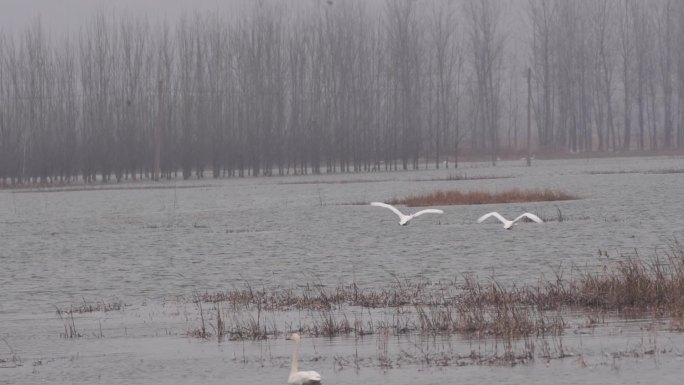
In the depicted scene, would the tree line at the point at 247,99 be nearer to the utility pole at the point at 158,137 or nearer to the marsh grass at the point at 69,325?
the utility pole at the point at 158,137

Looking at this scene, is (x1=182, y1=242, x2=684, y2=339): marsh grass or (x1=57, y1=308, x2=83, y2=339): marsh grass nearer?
(x1=182, y1=242, x2=684, y2=339): marsh grass

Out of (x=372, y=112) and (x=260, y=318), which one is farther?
(x=372, y=112)

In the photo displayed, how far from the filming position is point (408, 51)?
8650 cm

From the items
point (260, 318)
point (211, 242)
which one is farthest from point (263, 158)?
point (260, 318)

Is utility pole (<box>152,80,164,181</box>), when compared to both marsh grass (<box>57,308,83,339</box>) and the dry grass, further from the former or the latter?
marsh grass (<box>57,308,83,339</box>)

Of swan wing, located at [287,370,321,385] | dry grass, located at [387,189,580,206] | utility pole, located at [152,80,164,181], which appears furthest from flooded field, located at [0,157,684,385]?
utility pole, located at [152,80,164,181]

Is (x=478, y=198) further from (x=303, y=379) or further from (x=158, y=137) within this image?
(x=158, y=137)

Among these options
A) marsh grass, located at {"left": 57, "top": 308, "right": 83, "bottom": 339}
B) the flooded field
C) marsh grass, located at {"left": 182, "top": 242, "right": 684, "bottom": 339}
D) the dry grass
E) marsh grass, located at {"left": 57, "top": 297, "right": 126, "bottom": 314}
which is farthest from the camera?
the dry grass

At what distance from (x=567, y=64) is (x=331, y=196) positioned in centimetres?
5808

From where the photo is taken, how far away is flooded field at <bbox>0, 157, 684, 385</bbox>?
11.8 meters

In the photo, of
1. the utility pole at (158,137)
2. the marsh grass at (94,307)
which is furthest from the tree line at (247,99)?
the marsh grass at (94,307)

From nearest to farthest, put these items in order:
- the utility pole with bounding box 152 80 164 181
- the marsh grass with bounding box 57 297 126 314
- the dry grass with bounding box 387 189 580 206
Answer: the marsh grass with bounding box 57 297 126 314 < the dry grass with bounding box 387 189 580 206 < the utility pole with bounding box 152 80 164 181

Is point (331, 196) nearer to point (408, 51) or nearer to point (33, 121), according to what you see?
point (33, 121)

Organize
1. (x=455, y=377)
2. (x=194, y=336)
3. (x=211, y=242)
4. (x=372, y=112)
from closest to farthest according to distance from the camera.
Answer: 1. (x=455, y=377)
2. (x=194, y=336)
3. (x=211, y=242)
4. (x=372, y=112)
